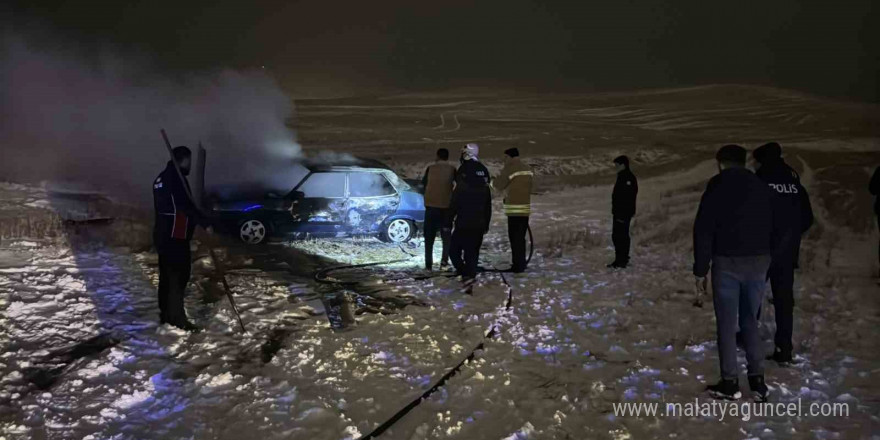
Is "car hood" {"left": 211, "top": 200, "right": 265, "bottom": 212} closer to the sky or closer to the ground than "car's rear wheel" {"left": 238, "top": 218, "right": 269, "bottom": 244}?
closer to the sky

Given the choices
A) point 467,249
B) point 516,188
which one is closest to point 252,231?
point 467,249

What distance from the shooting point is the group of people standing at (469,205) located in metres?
7.07

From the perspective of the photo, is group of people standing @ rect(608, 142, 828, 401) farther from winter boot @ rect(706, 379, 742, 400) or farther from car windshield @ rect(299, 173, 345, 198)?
car windshield @ rect(299, 173, 345, 198)

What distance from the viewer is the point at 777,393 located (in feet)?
13.4

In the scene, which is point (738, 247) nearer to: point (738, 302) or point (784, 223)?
point (738, 302)

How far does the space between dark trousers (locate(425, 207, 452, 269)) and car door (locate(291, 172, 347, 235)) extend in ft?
7.51

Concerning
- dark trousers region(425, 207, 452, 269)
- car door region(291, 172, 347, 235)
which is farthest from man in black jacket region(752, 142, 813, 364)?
car door region(291, 172, 347, 235)

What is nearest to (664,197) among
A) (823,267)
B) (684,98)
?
(823,267)

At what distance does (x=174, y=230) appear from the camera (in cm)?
502

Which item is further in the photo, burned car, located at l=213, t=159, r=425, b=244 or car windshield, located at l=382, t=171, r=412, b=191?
car windshield, located at l=382, t=171, r=412, b=191

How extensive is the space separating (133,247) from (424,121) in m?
39.5

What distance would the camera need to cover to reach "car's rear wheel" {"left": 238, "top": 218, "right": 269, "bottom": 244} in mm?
A: 9414

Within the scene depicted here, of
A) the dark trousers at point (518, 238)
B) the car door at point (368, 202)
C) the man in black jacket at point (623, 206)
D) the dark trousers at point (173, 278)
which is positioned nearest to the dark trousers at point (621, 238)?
the man in black jacket at point (623, 206)

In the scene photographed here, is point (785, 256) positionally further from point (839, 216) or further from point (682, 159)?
point (682, 159)
